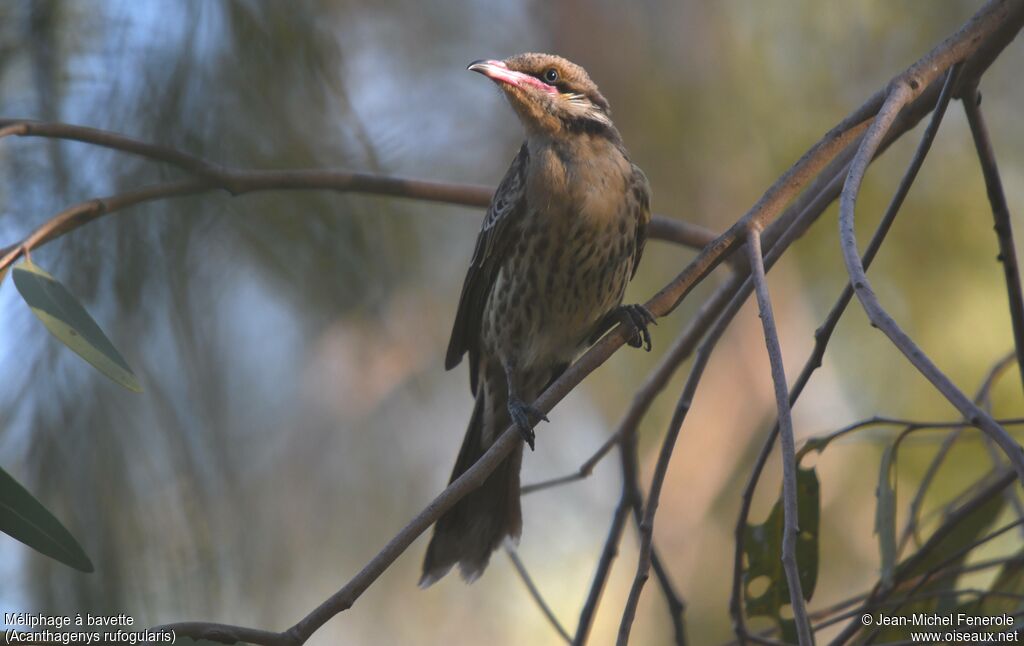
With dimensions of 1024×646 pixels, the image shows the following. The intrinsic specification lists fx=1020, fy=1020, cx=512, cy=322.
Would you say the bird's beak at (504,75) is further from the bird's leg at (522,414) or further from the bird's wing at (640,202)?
the bird's leg at (522,414)

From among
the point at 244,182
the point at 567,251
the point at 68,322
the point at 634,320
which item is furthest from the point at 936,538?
the point at 68,322

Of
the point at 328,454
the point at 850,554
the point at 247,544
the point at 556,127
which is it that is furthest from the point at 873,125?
the point at 850,554

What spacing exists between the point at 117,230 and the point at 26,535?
1230 millimetres

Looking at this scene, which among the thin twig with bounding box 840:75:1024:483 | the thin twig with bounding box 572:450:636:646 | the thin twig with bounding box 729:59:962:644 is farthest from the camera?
the thin twig with bounding box 572:450:636:646

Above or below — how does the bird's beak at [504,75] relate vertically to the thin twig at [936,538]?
above

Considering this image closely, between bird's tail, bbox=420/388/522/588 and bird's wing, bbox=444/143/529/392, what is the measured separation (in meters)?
0.42

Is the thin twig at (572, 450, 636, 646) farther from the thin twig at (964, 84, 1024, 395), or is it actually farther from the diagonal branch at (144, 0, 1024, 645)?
the thin twig at (964, 84, 1024, 395)

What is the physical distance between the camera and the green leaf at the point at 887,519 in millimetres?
2527

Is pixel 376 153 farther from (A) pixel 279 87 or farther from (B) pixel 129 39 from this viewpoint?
(B) pixel 129 39

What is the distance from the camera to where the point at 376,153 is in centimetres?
351

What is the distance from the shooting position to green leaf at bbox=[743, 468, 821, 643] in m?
2.76

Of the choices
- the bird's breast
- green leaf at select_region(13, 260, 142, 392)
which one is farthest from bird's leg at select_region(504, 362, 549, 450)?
green leaf at select_region(13, 260, 142, 392)

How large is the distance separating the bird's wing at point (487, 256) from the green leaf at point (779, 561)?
48.8 inches

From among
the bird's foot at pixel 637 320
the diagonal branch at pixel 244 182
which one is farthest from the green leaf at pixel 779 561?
the diagonal branch at pixel 244 182
